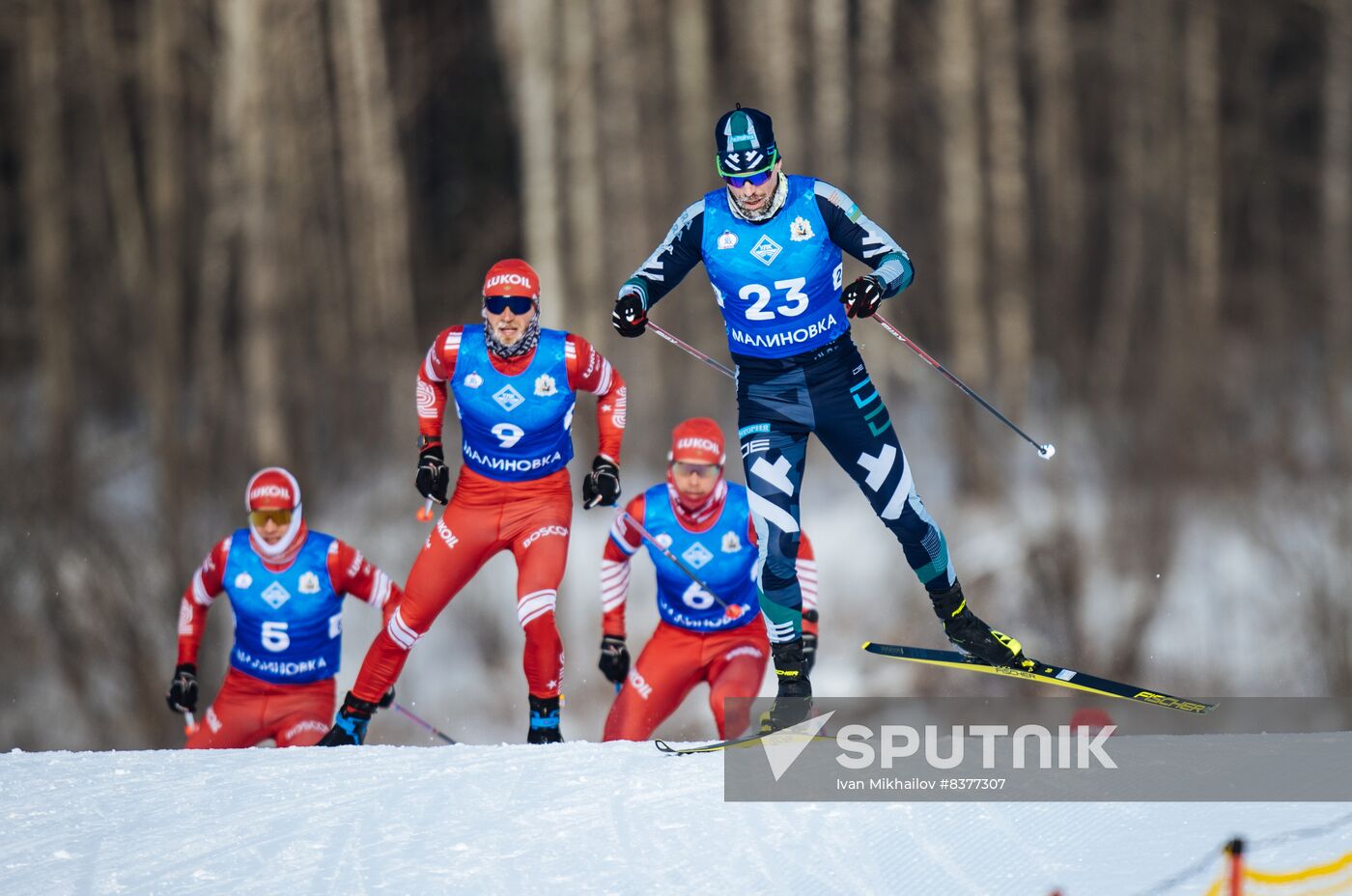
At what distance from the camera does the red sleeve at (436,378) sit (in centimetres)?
766

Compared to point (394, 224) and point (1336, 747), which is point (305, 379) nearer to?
point (394, 224)

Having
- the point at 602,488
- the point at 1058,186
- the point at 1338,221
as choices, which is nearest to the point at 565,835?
the point at 602,488

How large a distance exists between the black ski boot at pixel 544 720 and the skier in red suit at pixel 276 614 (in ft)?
3.50

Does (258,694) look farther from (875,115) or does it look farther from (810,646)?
(875,115)

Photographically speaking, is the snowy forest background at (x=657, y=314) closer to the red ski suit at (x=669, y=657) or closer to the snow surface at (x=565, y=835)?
the red ski suit at (x=669, y=657)

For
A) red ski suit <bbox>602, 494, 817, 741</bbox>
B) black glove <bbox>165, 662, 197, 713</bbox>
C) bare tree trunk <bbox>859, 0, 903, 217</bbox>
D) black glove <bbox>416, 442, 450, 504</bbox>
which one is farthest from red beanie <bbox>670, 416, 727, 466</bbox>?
bare tree trunk <bbox>859, 0, 903, 217</bbox>

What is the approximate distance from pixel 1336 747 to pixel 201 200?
14.1 metres

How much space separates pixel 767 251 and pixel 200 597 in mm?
4178

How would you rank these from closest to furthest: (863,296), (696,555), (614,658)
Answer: (863,296) < (614,658) < (696,555)

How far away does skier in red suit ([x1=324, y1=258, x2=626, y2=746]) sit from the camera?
24.8 ft

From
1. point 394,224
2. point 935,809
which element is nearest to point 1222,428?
point 394,224

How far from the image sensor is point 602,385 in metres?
7.82

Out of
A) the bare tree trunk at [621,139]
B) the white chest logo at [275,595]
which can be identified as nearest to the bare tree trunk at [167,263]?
the bare tree trunk at [621,139]

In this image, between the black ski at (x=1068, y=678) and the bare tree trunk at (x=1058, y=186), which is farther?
the bare tree trunk at (x=1058, y=186)
